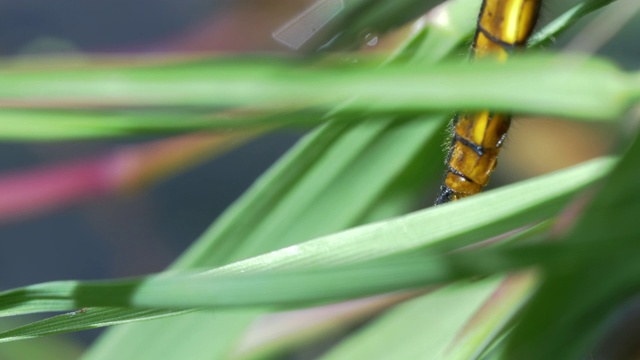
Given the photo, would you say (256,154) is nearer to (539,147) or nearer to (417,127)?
(539,147)

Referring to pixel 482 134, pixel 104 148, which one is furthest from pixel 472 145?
pixel 104 148

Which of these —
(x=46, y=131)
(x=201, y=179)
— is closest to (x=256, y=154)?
(x=201, y=179)

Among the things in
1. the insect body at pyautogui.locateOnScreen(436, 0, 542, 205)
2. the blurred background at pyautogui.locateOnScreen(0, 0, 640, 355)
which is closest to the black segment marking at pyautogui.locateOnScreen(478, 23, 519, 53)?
the insect body at pyautogui.locateOnScreen(436, 0, 542, 205)

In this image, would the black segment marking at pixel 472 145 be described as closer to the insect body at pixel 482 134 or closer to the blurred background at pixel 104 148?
the insect body at pixel 482 134

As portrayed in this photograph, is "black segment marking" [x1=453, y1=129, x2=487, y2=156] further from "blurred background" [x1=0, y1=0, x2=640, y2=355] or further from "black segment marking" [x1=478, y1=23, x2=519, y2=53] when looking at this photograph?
"blurred background" [x1=0, y1=0, x2=640, y2=355]

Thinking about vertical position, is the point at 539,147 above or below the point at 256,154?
below
